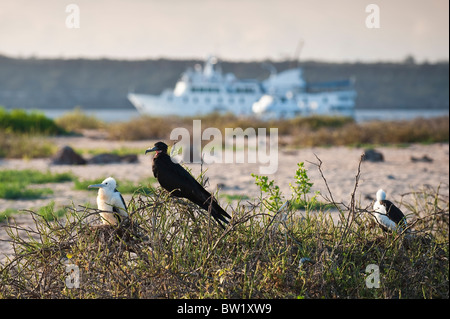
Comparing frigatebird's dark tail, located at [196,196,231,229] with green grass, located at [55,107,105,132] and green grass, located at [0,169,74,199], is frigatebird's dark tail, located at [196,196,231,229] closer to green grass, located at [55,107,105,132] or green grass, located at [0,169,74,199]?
green grass, located at [0,169,74,199]

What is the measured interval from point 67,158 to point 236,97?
34.6m

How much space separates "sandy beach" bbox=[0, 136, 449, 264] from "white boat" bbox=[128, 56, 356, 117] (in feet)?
93.7

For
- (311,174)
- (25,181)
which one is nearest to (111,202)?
(25,181)

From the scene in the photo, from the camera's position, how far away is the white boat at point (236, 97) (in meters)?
44.8

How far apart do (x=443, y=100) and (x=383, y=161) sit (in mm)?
80662

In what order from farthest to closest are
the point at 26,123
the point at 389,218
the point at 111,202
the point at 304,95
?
the point at 304,95 → the point at 26,123 → the point at 389,218 → the point at 111,202

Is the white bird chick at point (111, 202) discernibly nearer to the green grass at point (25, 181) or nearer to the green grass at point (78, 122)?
the green grass at point (25, 181)

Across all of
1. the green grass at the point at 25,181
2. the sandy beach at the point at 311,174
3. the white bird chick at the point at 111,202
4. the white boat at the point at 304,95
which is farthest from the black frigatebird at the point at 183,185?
the white boat at the point at 304,95

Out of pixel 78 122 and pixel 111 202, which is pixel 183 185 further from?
pixel 78 122

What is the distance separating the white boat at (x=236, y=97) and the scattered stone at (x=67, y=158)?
3038 cm

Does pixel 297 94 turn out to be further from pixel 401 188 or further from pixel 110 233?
pixel 110 233

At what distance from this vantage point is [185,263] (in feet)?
11.1

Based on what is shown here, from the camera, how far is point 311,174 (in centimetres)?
1038

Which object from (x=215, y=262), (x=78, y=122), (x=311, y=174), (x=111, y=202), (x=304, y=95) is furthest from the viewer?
(x=304, y=95)
